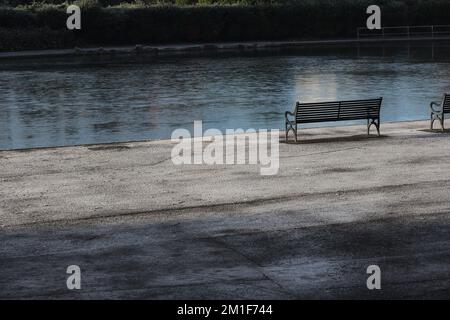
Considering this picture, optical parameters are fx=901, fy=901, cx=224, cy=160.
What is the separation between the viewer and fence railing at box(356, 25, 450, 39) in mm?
72250

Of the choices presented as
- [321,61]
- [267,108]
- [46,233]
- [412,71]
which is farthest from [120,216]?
[321,61]

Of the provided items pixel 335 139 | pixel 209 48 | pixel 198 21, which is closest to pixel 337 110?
pixel 335 139

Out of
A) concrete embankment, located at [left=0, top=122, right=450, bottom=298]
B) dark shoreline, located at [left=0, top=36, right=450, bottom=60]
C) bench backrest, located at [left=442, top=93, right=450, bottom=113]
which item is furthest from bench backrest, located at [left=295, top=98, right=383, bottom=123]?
dark shoreline, located at [left=0, top=36, right=450, bottom=60]

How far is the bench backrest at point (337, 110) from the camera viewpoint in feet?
69.0

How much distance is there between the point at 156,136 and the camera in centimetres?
2414

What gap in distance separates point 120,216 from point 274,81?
27.1 m

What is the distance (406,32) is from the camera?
240 ft

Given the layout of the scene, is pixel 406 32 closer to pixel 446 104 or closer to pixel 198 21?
pixel 198 21

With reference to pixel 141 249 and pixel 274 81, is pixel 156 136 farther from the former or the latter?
pixel 274 81

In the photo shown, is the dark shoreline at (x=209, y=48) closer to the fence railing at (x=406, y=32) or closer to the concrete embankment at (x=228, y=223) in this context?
the fence railing at (x=406, y=32)

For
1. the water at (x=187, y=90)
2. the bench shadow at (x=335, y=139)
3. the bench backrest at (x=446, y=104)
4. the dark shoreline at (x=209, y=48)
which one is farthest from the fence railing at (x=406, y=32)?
the bench shadow at (x=335, y=139)

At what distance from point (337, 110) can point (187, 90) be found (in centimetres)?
1650

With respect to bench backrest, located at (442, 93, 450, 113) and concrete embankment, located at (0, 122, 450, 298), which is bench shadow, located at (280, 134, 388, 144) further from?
bench backrest, located at (442, 93, 450, 113)

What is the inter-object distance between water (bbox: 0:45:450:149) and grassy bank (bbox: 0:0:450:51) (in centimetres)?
1030
